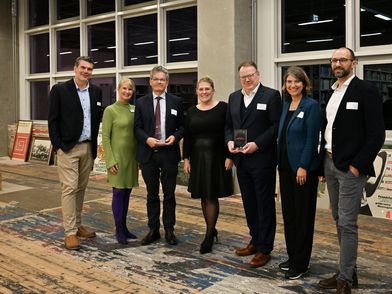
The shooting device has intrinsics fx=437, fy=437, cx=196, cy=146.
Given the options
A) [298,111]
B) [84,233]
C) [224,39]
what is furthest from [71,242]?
[224,39]

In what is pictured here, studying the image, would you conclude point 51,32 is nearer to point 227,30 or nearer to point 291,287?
point 227,30

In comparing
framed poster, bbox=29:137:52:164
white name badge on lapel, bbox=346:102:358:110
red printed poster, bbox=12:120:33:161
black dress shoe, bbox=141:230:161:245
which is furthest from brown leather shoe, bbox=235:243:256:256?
red printed poster, bbox=12:120:33:161

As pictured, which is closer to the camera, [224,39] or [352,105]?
[352,105]

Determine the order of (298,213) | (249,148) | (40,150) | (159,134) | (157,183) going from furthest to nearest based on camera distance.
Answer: (40,150) < (157,183) < (159,134) < (249,148) < (298,213)

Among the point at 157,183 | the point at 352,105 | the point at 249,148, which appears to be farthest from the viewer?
the point at 157,183

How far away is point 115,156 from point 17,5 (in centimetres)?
717

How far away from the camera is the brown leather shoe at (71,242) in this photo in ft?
11.5

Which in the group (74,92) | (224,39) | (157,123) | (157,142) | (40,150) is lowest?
(40,150)

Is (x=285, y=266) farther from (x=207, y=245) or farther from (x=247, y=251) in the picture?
(x=207, y=245)

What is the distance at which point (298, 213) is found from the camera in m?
2.81

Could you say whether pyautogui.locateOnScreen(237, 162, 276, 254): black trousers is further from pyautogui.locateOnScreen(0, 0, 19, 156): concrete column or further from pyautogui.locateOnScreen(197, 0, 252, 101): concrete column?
pyautogui.locateOnScreen(0, 0, 19, 156): concrete column

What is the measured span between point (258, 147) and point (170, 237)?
3.81 ft

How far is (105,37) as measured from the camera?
7902mm

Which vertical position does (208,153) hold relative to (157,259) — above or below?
above
